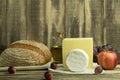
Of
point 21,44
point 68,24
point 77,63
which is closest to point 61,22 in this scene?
point 68,24

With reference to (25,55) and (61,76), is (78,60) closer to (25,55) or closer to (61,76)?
(61,76)

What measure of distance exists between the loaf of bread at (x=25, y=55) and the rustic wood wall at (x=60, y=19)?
302mm

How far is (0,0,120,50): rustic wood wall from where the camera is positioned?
188cm

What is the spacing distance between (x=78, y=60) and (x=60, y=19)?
1.61 ft

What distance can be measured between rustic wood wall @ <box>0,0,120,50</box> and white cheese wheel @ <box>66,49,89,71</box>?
17.8 inches

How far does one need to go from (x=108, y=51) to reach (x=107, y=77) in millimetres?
194

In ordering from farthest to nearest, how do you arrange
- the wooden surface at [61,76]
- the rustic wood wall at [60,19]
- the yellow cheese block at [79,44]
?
the rustic wood wall at [60,19], the yellow cheese block at [79,44], the wooden surface at [61,76]

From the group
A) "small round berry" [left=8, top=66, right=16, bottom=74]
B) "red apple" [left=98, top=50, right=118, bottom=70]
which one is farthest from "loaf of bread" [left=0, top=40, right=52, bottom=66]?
"red apple" [left=98, top=50, right=118, bottom=70]

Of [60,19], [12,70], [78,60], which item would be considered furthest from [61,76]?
[60,19]

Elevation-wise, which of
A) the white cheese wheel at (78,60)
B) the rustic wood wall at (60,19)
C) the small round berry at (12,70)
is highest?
the rustic wood wall at (60,19)

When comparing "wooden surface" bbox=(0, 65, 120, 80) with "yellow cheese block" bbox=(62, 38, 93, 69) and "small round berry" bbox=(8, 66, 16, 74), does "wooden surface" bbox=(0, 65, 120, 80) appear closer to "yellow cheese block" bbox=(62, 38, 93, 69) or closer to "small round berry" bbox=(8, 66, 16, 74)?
"small round berry" bbox=(8, 66, 16, 74)

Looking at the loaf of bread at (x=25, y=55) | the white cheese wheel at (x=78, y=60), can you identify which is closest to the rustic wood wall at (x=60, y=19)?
the loaf of bread at (x=25, y=55)

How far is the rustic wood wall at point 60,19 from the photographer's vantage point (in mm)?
1882

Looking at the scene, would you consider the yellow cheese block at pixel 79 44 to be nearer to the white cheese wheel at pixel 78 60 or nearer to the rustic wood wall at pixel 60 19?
the white cheese wheel at pixel 78 60
